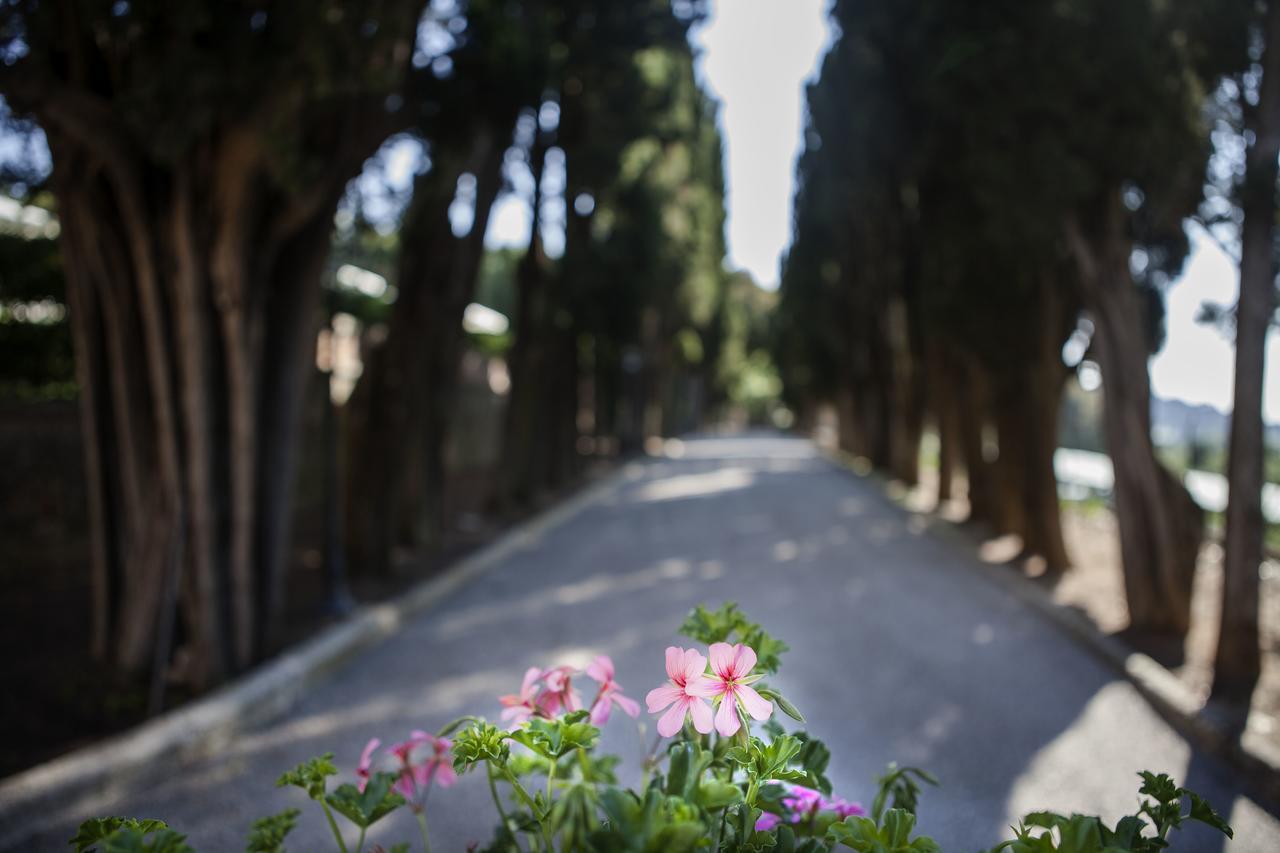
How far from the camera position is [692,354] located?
47062 mm

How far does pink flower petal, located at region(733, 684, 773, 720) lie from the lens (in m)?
1.15

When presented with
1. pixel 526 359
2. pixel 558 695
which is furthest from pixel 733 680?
pixel 526 359

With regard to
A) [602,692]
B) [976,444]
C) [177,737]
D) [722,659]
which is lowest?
[177,737]

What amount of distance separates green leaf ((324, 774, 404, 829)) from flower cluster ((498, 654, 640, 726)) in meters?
0.19

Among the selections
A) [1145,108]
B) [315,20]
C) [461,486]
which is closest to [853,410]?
[461,486]

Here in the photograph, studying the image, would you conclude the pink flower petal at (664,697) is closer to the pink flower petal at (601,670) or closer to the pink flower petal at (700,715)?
the pink flower petal at (700,715)

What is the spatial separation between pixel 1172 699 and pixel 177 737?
474 centimetres

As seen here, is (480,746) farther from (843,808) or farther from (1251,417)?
(1251,417)

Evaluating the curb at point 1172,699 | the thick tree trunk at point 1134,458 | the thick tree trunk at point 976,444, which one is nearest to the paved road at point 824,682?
the curb at point 1172,699

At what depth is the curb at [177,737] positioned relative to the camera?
143 inches

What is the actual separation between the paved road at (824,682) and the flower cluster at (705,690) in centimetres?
76

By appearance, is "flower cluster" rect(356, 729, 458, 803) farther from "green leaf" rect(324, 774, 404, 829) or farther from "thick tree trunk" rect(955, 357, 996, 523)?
"thick tree trunk" rect(955, 357, 996, 523)

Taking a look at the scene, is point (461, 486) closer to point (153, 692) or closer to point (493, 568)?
point (493, 568)

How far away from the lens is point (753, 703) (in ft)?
3.88
